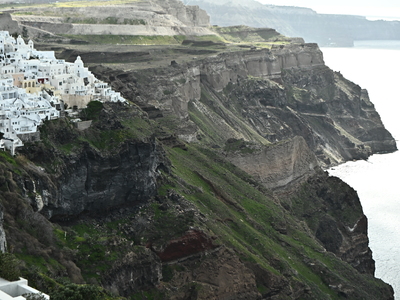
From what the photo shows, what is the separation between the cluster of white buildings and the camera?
85050 mm

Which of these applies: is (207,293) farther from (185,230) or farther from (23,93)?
(23,93)

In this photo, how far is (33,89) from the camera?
316 ft

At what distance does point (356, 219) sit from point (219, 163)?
2148 centimetres

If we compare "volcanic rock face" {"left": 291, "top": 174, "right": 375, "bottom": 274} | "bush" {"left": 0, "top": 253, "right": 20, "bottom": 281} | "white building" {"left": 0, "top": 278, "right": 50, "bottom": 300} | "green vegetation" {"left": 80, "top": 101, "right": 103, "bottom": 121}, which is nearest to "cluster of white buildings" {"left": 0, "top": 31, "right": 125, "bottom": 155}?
"green vegetation" {"left": 80, "top": 101, "right": 103, "bottom": 121}

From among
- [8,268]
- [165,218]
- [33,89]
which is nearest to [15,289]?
[8,268]

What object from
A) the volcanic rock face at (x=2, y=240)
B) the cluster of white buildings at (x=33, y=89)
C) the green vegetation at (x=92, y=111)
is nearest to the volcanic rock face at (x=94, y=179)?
the green vegetation at (x=92, y=111)

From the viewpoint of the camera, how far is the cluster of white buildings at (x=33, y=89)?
85050mm

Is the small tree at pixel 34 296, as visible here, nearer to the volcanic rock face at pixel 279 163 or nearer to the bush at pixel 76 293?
the bush at pixel 76 293

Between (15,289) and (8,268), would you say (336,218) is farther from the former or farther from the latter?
(15,289)

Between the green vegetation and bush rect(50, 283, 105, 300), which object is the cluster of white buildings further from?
bush rect(50, 283, 105, 300)

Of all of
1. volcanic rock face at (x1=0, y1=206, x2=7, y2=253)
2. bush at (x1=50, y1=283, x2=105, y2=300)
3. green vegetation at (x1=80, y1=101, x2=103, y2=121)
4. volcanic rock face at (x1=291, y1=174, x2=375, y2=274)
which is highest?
green vegetation at (x1=80, y1=101, x2=103, y2=121)

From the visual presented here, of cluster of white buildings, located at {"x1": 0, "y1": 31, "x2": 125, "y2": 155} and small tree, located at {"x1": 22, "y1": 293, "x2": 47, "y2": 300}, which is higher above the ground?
cluster of white buildings, located at {"x1": 0, "y1": 31, "x2": 125, "y2": 155}

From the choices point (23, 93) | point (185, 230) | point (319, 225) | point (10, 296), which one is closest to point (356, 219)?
point (319, 225)

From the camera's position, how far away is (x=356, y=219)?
13525 centimetres
